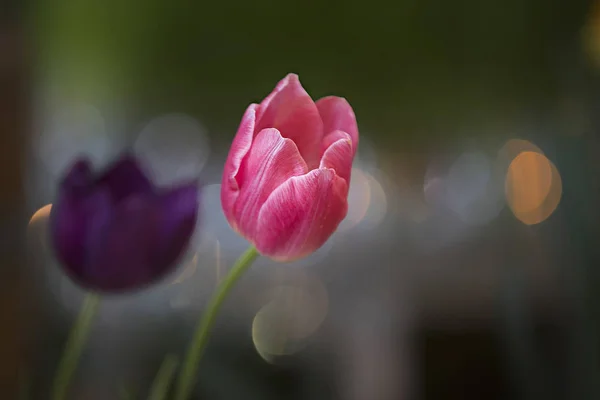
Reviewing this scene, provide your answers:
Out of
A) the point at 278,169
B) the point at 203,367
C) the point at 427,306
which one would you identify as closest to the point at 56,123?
the point at 203,367

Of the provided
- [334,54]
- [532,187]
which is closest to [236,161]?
[334,54]

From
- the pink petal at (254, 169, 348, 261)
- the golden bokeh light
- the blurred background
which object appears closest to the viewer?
the pink petal at (254, 169, 348, 261)

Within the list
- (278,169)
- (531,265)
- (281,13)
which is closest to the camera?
(278,169)

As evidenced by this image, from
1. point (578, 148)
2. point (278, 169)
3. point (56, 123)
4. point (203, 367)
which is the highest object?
point (578, 148)

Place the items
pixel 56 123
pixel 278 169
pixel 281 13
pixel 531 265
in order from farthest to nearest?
pixel 531 265 → pixel 281 13 → pixel 56 123 → pixel 278 169

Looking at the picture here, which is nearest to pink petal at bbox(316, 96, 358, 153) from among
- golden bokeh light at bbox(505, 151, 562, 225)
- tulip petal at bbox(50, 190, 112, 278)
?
tulip petal at bbox(50, 190, 112, 278)

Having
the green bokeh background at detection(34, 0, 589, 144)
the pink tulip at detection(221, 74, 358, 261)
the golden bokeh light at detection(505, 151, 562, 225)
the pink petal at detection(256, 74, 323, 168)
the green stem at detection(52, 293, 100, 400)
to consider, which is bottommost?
the green stem at detection(52, 293, 100, 400)

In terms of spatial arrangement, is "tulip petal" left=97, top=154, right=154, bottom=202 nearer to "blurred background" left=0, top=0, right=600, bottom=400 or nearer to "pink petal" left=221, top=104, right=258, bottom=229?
"pink petal" left=221, top=104, right=258, bottom=229

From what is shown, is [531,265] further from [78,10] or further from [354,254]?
[78,10]
